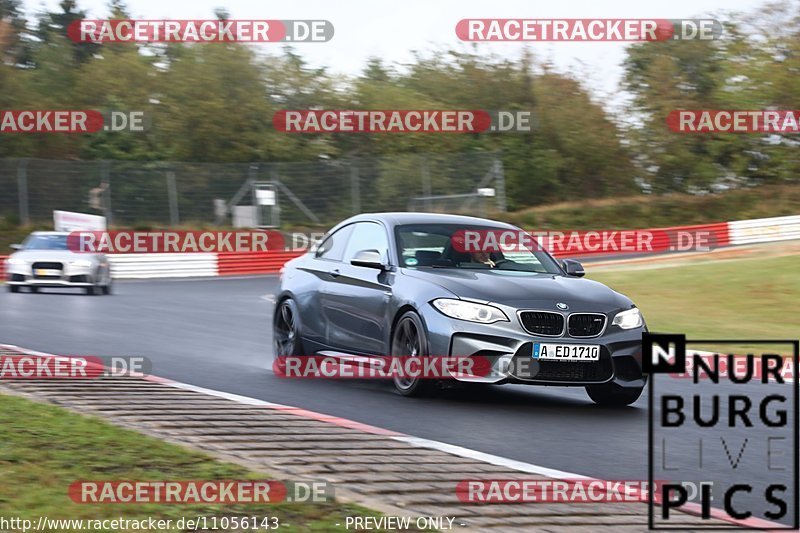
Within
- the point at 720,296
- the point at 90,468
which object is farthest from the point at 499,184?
the point at 90,468

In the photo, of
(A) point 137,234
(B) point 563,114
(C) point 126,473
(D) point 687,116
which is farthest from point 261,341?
(D) point 687,116

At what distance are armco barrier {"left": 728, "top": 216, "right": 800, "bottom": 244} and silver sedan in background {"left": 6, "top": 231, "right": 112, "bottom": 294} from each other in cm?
2303

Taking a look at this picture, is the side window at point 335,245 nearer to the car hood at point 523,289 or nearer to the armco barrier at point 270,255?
the car hood at point 523,289

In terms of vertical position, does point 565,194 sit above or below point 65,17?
below

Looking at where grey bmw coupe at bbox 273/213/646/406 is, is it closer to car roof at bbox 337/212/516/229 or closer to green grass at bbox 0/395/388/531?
car roof at bbox 337/212/516/229

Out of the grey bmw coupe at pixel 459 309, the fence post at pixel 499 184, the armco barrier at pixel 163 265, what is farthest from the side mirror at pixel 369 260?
the fence post at pixel 499 184

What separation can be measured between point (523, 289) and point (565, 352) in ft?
2.00

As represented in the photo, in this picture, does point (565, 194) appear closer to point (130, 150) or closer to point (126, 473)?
point (130, 150)

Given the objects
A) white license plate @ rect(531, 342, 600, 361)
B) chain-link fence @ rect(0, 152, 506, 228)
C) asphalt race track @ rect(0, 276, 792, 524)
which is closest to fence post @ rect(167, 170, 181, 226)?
chain-link fence @ rect(0, 152, 506, 228)

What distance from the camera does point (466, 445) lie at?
7891 millimetres

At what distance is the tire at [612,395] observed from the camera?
10.1 metres

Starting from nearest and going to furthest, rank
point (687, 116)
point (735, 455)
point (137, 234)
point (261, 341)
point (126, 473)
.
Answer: point (126, 473)
point (735, 455)
point (261, 341)
point (137, 234)
point (687, 116)

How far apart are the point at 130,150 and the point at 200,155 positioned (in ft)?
9.46

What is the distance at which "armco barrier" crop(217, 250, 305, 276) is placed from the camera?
33719mm
